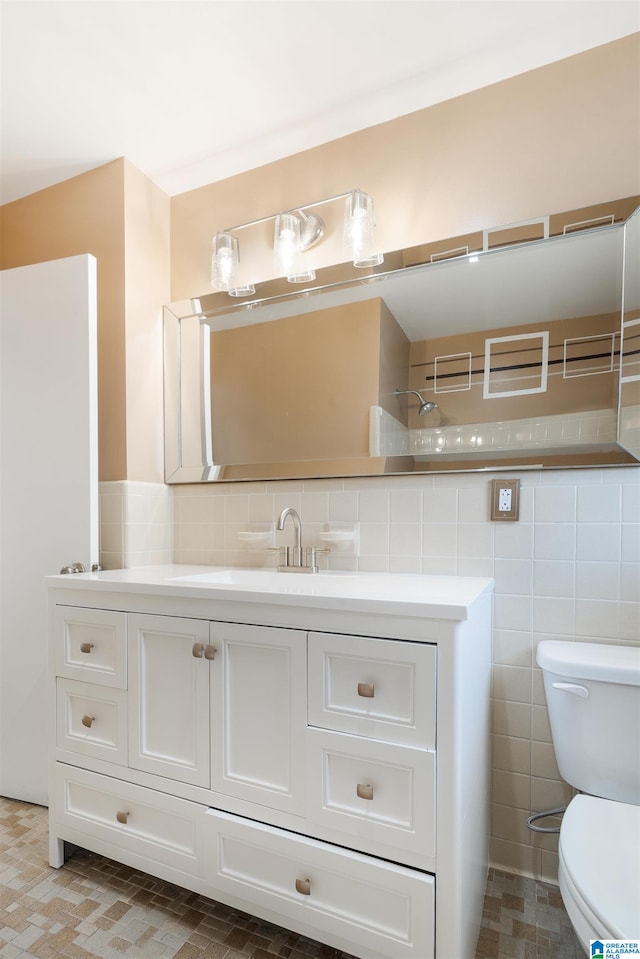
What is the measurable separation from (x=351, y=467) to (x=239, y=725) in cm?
86

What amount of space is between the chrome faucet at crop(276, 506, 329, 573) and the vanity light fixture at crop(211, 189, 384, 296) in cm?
87

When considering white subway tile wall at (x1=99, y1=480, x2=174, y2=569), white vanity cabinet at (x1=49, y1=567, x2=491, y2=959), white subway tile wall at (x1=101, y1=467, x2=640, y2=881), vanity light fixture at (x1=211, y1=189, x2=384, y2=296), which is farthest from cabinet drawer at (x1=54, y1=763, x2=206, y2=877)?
vanity light fixture at (x1=211, y1=189, x2=384, y2=296)

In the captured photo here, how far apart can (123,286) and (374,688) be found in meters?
1.73

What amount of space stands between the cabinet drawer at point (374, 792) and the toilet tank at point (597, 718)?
44cm

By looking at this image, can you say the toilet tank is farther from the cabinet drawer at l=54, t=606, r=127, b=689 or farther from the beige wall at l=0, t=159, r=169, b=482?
the beige wall at l=0, t=159, r=169, b=482

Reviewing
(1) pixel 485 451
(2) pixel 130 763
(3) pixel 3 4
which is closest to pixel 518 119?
(1) pixel 485 451

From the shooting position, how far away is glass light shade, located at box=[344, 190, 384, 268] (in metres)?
1.69

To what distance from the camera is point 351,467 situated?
1738 mm

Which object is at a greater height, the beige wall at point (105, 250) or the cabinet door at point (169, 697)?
the beige wall at point (105, 250)

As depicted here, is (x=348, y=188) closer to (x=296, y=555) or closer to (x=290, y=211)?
(x=290, y=211)

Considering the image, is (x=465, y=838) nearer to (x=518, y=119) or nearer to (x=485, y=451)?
(x=485, y=451)

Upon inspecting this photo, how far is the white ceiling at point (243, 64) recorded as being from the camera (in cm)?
144

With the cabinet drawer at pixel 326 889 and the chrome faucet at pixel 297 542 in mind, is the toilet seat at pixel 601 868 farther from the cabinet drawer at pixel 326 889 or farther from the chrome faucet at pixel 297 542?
the chrome faucet at pixel 297 542

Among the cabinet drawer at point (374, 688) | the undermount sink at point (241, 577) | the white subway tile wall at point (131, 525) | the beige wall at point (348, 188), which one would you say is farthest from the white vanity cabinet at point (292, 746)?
the beige wall at point (348, 188)
